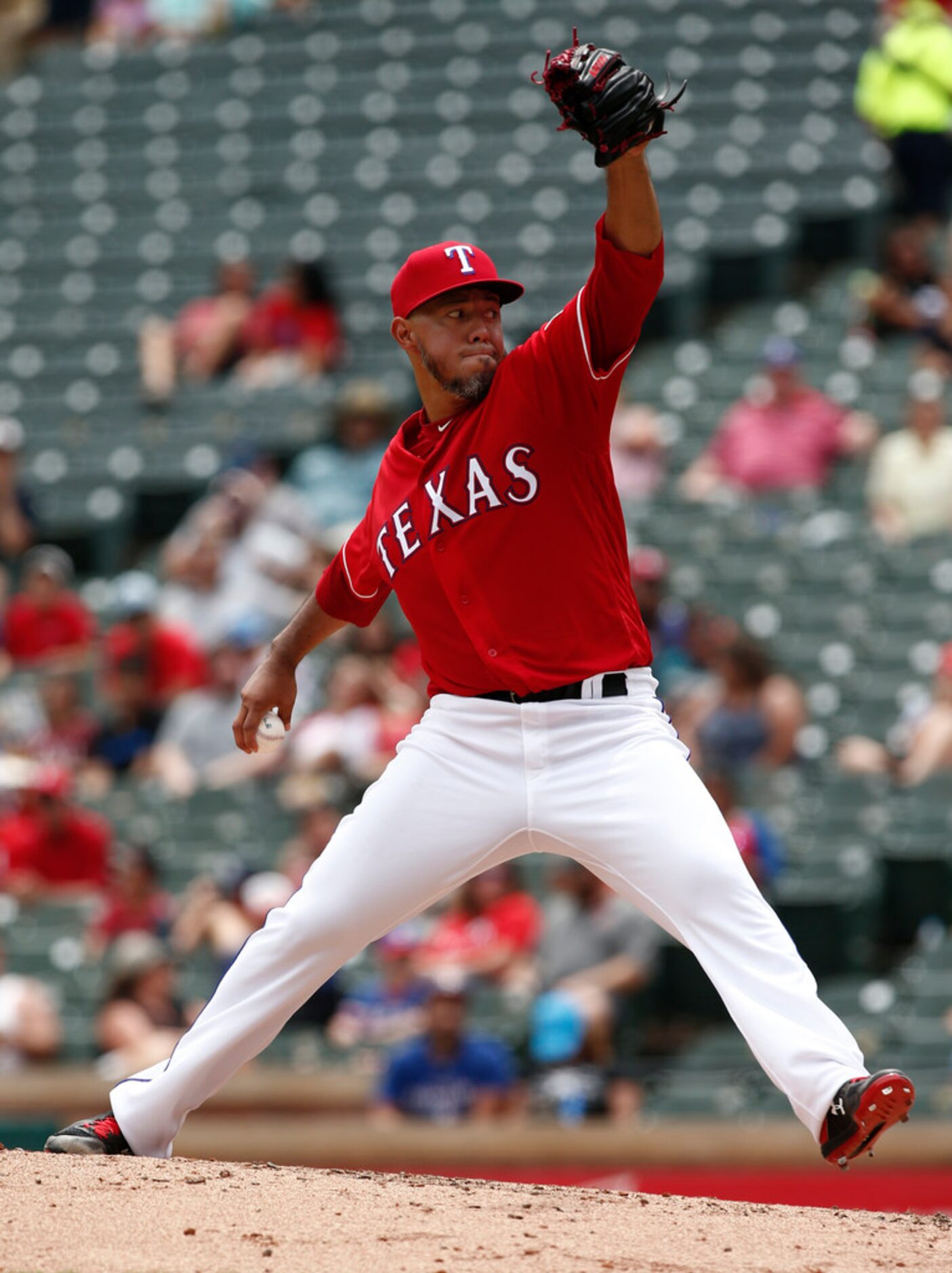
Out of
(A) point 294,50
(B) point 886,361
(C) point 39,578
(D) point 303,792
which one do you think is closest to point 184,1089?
(D) point 303,792

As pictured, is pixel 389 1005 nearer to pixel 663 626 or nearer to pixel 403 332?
pixel 663 626

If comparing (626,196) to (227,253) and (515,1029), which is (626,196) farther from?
(227,253)

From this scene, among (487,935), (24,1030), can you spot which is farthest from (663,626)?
(24,1030)

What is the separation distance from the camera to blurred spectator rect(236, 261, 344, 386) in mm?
11461

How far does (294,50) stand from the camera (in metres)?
14.7

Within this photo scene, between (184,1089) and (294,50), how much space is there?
11816 millimetres

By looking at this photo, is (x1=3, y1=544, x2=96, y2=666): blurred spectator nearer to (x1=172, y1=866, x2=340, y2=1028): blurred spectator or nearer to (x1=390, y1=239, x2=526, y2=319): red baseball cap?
(x1=172, y1=866, x2=340, y2=1028): blurred spectator

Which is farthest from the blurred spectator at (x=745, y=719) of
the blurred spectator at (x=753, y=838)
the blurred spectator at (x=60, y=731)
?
the blurred spectator at (x=60, y=731)

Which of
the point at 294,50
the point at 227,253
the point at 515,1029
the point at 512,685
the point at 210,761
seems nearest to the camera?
the point at 512,685

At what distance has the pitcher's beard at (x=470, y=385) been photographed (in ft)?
12.9

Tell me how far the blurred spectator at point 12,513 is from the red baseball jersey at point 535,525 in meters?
7.00

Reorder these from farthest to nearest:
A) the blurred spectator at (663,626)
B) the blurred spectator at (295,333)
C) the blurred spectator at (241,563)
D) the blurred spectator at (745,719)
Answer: the blurred spectator at (295,333) → the blurred spectator at (241,563) → the blurred spectator at (663,626) → the blurred spectator at (745,719)

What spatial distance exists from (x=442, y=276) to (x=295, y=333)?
309 inches

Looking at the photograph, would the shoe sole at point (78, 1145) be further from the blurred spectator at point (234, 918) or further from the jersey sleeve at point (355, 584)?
the blurred spectator at point (234, 918)
